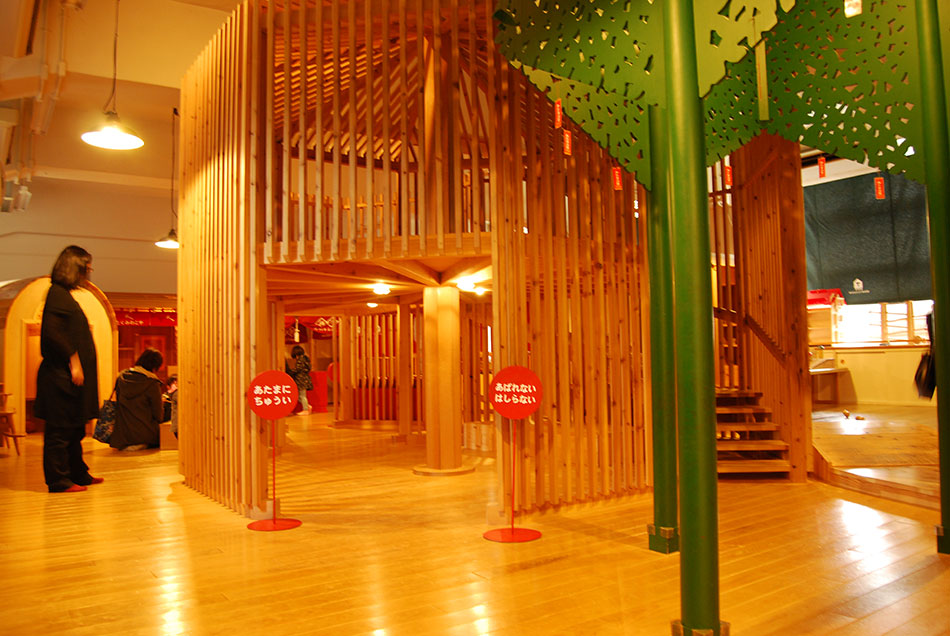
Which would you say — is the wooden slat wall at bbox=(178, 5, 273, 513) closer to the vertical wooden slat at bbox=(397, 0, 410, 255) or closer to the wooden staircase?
the vertical wooden slat at bbox=(397, 0, 410, 255)

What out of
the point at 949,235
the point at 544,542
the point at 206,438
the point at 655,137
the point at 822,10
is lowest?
the point at 544,542

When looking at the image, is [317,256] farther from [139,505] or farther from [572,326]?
[139,505]

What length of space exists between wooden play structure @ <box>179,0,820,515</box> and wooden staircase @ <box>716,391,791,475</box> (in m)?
0.03

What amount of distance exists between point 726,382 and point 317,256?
17.2 ft

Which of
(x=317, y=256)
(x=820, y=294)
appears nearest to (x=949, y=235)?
(x=317, y=256)

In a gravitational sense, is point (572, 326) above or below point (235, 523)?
above

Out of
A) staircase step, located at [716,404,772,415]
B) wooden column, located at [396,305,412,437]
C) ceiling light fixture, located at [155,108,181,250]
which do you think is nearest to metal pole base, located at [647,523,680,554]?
staircase step, located at [716,404,772,415]

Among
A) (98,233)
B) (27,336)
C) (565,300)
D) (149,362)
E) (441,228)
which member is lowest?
(149,362)

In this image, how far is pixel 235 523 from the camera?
5.19 meters

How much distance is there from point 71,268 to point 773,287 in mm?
6856

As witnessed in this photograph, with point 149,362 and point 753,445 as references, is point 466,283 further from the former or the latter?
point 149,362

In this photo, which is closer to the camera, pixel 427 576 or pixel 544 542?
pixel 427 576

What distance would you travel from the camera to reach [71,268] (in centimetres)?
645

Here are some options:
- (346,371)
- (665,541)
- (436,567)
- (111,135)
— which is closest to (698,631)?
(665,541)
